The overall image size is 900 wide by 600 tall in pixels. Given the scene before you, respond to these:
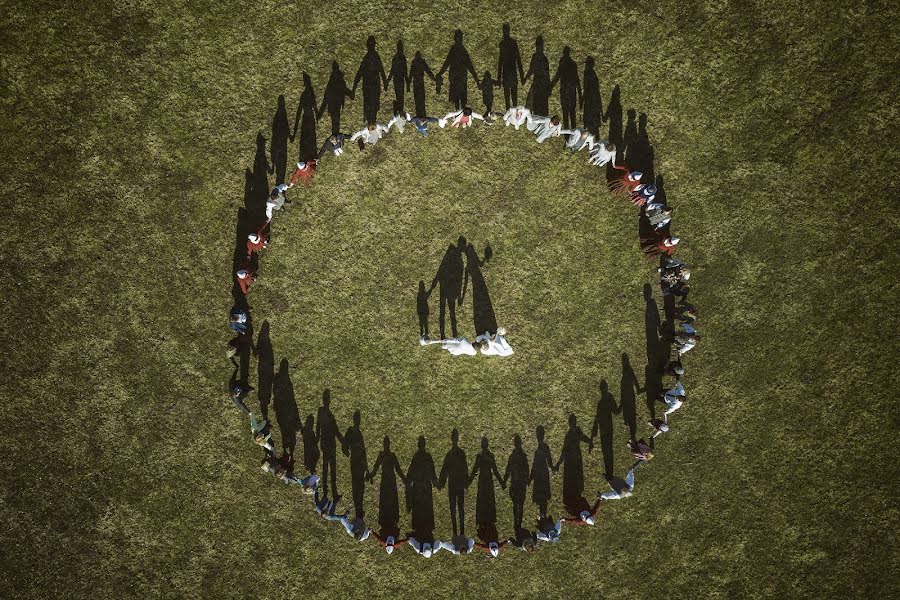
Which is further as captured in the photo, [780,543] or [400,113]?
[780,543]

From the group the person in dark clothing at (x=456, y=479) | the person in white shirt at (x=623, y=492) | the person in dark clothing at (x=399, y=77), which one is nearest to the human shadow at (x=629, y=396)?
the person in white shirt at (x=623, y=492)

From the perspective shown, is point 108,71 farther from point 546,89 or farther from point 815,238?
point 815,238

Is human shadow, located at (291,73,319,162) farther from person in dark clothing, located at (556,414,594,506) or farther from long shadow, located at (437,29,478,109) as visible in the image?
person in dark clothing, located at (556,414,594,506)

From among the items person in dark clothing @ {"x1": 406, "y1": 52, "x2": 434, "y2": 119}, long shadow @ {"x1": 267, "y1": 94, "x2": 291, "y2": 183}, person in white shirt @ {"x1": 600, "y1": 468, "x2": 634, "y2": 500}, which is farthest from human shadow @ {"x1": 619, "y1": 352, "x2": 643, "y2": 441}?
long shadow @ {"x1": 267, "y1": 94, "x2": 291, "y2": 183}

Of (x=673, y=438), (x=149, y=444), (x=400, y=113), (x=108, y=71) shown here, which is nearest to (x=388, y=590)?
(x=149, y=444)

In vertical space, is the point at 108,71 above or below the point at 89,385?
above

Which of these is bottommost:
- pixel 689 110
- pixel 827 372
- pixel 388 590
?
pixel 388 590

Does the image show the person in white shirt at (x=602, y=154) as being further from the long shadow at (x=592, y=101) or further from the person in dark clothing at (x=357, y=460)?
the person in dark clothing at (x=357, y=460)
